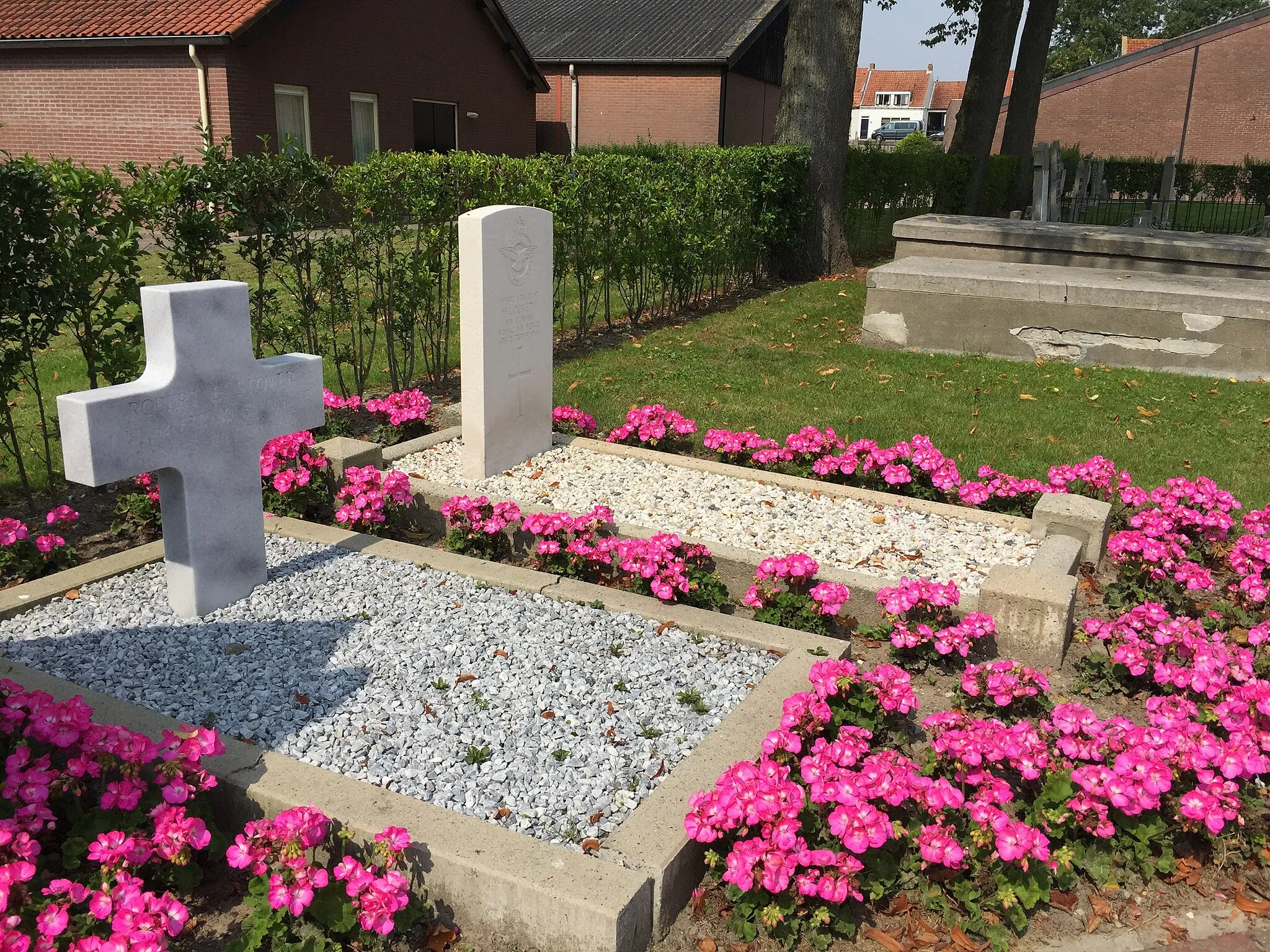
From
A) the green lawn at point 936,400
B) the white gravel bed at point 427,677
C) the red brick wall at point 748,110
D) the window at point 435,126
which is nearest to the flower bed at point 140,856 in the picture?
the white gravel bed at point 427,677

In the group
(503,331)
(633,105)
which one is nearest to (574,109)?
(633,105)

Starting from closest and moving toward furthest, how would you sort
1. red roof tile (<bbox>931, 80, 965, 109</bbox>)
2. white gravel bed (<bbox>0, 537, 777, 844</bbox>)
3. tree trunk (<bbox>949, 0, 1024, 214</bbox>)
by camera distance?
1. white gravel bed (<bbox>0, 537, 777, 844</bbox>)
2. tree trunk (<bbox>949, 0, 1024, 214</bbox>)
3. red roof tile (<bbox>931, 80, 965, 109</bbox>)

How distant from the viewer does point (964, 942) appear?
109 inches

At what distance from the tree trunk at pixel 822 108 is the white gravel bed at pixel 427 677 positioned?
11154 mm

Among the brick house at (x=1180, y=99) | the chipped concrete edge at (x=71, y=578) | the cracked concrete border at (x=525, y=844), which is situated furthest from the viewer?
the brick house at (x=1180, y=99)

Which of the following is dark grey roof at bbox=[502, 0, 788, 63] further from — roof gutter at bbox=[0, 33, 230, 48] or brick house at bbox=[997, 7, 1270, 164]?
roof gutter at bbox=[0, 33, 230, 48]

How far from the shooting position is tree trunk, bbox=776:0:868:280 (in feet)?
46.0

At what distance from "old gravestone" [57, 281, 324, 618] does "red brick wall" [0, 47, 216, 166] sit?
15.5m

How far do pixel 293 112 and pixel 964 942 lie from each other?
19964mm

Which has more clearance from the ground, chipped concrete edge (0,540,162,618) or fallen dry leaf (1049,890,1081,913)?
chipped concrete edge (0,540,162,618)

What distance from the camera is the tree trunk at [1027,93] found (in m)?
21.3

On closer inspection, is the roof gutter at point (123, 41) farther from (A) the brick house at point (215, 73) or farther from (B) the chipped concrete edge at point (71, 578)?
(B) the chipped concrete edge at point (71, 578)

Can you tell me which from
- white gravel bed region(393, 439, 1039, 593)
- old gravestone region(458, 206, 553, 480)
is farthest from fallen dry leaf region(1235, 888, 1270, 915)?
old gravestone region(458, 206, 553, 480)

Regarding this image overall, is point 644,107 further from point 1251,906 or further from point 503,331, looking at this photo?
point 1251,906
